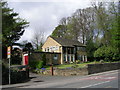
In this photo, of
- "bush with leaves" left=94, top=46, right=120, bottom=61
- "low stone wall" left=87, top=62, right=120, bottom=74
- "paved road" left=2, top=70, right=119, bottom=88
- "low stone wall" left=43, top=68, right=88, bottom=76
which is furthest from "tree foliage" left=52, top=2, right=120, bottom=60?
"paved road" left=2, top=70, right=119, bottom=88

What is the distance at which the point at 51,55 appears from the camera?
46906 mm

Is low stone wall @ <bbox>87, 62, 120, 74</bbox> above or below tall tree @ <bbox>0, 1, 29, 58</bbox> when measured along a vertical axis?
below

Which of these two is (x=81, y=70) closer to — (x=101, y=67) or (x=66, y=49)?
(x=101, y=67)

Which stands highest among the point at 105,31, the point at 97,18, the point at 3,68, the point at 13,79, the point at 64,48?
the point at 97,18

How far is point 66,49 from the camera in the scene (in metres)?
51.7

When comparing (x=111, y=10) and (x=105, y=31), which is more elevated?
(x=111, y=10)

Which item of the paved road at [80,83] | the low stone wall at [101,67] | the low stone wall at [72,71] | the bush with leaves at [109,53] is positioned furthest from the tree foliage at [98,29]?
the paved road at [80,83]

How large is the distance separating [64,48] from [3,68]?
107ft

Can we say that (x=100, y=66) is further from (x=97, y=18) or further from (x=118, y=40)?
(x=97, y=18)

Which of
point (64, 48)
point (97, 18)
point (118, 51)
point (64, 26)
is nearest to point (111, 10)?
point (97, 18)

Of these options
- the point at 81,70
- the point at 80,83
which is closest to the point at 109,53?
the point at 81,70

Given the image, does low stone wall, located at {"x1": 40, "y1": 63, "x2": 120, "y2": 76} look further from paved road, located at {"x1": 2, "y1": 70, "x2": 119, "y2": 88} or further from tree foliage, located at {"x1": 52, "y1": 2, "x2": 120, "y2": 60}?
tree foliage, located at {"x1": 52, "y1": 2, "x2": 120, "y2": 60}

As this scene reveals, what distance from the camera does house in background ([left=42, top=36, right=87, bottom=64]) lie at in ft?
166

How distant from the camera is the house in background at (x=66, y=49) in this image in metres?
50.6
